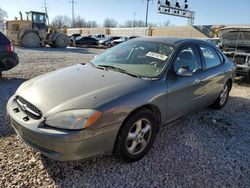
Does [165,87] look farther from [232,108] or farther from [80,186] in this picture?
[232,108]

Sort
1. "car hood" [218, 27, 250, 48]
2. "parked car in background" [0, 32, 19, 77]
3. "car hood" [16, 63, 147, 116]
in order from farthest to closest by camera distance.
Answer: "car hood" [218, 27, 250, 48]
"parked car in background" [0, 32, 19, 77]
"car hood" [16, 63, 147, 116]

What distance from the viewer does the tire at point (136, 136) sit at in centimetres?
266

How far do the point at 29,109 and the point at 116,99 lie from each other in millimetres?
971

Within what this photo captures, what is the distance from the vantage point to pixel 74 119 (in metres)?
2.31

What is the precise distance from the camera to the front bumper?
2.26 m

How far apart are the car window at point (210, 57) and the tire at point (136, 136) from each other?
1.79 metres

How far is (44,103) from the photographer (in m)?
2.52

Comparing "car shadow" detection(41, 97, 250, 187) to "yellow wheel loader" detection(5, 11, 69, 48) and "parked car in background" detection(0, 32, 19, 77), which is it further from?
"yellow wheel loader" detection(5, 11, 69, 48)

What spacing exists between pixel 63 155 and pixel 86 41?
27756mm

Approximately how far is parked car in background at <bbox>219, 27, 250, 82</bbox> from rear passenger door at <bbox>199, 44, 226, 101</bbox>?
11.2ft

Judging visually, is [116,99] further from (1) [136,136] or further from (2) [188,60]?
(2) [188,60]

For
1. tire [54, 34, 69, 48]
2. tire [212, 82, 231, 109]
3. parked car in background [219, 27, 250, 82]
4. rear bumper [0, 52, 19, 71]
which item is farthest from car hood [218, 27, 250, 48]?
tire [54, 34, 69, 48]

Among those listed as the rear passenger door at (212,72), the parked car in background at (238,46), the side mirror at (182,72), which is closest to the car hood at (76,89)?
the side mirror at (182,72)

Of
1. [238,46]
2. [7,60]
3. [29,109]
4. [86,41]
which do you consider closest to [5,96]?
[7,60]
